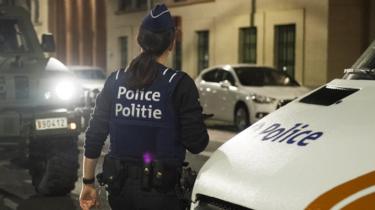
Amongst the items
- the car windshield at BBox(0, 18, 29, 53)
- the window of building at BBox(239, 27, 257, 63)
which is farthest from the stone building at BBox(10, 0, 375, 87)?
the car windshield at BBox(0, 18, 29, 53)

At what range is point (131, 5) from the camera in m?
31.1

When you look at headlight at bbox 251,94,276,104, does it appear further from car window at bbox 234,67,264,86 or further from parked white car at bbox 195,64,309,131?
car window at bbox 234,67,264,86

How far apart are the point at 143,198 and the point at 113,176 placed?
0.18 meters

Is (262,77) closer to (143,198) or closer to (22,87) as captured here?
(22,87)

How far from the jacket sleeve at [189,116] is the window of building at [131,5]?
1028 inches

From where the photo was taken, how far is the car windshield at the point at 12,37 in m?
8.41

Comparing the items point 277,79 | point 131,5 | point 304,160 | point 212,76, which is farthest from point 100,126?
point 131,5

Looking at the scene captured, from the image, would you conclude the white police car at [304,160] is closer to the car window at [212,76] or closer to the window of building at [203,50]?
the car window at [212,76]

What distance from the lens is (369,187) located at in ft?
8.10

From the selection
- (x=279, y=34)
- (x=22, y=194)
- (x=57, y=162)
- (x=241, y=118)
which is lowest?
(x=22, y=194)

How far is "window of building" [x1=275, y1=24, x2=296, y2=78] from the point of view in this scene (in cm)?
2155

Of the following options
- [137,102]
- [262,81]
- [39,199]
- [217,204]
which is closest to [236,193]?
[217,204]

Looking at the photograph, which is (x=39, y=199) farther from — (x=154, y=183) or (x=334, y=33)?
(x=334, y=33)

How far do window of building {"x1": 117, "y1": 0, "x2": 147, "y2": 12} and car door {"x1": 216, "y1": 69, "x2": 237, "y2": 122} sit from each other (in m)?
14.5
